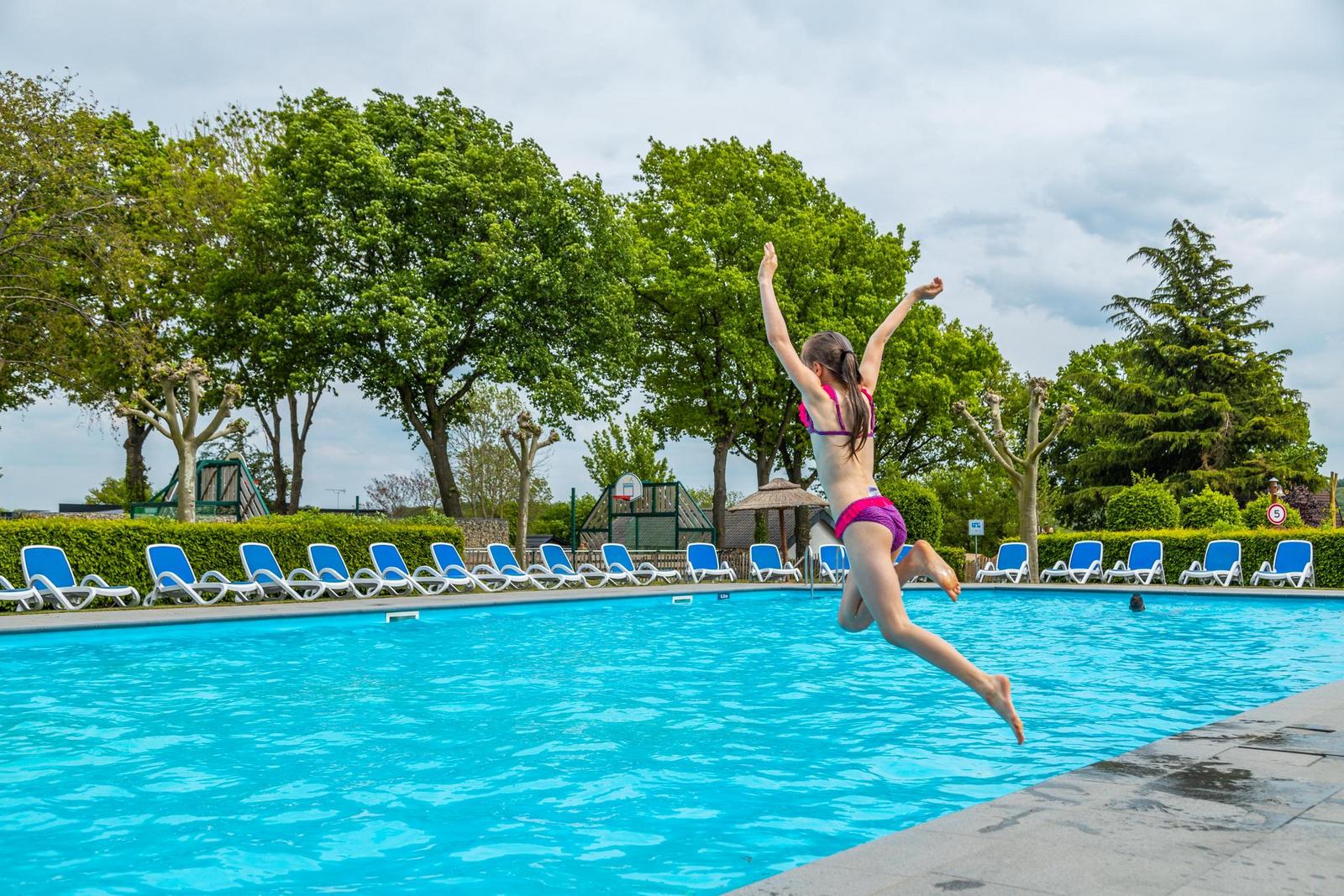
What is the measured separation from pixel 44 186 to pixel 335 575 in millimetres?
14600

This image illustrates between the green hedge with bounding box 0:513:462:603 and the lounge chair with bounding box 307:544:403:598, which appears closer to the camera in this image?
the green hedge with bounding box 0:513:462:603

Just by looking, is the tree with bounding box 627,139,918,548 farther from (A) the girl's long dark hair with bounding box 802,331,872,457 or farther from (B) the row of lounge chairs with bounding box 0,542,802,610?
(A) the girl's long dark hair with bounding box 802,331,872,457

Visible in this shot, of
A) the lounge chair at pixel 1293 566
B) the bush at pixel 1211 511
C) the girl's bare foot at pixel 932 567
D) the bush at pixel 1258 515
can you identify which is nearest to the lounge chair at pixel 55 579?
the girl's bare foot at pixel 932 567

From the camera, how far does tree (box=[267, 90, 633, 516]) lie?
1142 inches

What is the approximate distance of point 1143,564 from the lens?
22.5m

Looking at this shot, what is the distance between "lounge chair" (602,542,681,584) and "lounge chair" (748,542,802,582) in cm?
230

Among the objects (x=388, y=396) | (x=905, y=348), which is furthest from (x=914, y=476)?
(x=388, y=396)

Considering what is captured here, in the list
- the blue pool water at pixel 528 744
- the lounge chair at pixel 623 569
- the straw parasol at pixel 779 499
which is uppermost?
the straw parasol at pixel 779 499

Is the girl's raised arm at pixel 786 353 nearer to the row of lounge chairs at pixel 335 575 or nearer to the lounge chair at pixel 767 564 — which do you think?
the row of lounge chairs at pixel 335 575

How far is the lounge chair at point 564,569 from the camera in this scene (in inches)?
864

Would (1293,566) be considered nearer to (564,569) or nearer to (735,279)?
(564,569)

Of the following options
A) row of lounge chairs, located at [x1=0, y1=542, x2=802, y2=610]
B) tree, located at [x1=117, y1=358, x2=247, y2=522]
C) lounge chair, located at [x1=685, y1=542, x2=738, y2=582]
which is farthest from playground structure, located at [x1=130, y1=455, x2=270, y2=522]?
lounge chair, located at [x1=685, y1=542, x2=738, y2=582]

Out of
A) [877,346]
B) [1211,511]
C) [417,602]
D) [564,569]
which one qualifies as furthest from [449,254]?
[877,346]

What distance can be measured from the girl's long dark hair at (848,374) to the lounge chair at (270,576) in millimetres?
15352
